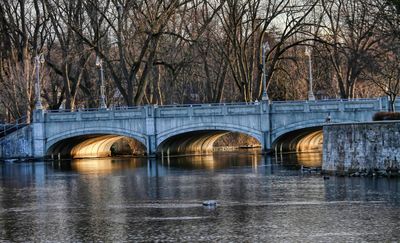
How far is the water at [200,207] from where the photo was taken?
25641mm

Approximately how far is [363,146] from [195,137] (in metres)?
30.8

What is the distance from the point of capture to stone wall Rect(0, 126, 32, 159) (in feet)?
217

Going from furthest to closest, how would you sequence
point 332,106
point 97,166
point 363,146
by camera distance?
point 332,106, point 97,166, point 363,146

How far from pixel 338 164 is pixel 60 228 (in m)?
16.8

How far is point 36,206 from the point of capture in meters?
33.3

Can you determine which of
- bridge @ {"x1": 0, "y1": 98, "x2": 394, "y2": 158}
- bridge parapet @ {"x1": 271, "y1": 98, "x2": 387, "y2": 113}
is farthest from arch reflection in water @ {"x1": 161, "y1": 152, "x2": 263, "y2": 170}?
bridge parapet @ {"x1": 271, "y1": 98, "x2": 387, "y2": 113}

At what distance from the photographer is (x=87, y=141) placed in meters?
70.8

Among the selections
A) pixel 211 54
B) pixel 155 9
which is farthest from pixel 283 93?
pixel 155 9

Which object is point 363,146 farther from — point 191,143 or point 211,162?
point 191,143

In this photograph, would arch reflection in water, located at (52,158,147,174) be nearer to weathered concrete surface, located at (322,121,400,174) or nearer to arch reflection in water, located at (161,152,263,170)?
arch reflection in water, located at (161,152,263,170)

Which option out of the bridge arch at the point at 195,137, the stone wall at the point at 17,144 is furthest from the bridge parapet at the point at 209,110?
the stone wall at the point at 17,144

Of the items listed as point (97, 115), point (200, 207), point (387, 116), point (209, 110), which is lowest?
point (200, 207)

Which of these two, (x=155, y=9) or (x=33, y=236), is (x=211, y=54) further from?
(x=33, y=236)

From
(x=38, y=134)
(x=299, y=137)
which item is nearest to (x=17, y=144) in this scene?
(x=38, y=134)
